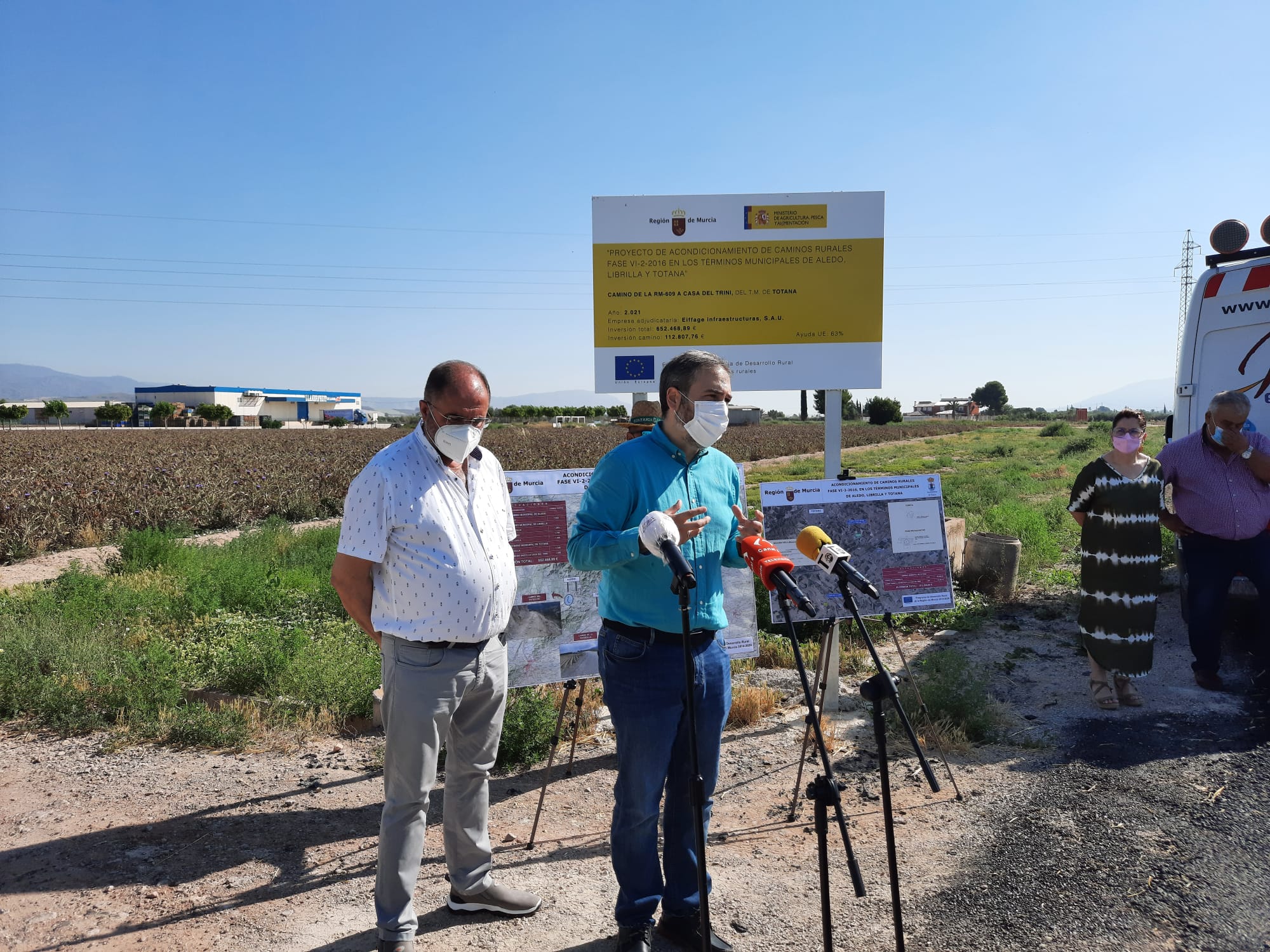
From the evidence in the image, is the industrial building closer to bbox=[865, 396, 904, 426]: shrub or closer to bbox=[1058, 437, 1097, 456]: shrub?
bbox=[865, 396, 904, 426]: shrub

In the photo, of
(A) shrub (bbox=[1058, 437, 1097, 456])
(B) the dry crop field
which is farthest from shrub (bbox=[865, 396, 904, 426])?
(B) the dry crop field

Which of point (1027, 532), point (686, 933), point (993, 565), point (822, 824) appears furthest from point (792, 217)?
point (1027, 532)

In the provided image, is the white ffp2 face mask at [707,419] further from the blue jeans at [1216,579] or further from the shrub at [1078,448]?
the shrub at [1078,448]

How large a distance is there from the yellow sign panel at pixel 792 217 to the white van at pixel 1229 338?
3556 mm

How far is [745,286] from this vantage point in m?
5.93

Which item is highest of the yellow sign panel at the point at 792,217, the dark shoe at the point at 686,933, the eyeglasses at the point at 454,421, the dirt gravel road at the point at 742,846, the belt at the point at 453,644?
the yellow sign panel at the point at 792,217

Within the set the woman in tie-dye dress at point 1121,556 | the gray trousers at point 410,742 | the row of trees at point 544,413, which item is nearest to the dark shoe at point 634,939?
the gray trousers at point 410,742

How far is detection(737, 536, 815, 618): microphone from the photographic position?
2076 mm

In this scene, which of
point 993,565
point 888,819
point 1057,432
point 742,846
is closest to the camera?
point 888,819

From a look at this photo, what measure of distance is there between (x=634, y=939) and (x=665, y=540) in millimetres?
1717

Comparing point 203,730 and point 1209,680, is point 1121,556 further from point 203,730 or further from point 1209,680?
point 203,730

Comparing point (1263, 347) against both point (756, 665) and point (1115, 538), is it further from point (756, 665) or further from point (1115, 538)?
point (756, 665)

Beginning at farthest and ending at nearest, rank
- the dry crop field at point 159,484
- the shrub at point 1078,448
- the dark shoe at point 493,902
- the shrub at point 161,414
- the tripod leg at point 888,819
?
the shrub at point 161,414 < the shrub at point 1078,448 < the dry crop field at point 159,484 < the dark shoe at point 493,902 < the tripod leg at point 888,819

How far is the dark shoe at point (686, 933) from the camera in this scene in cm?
314
